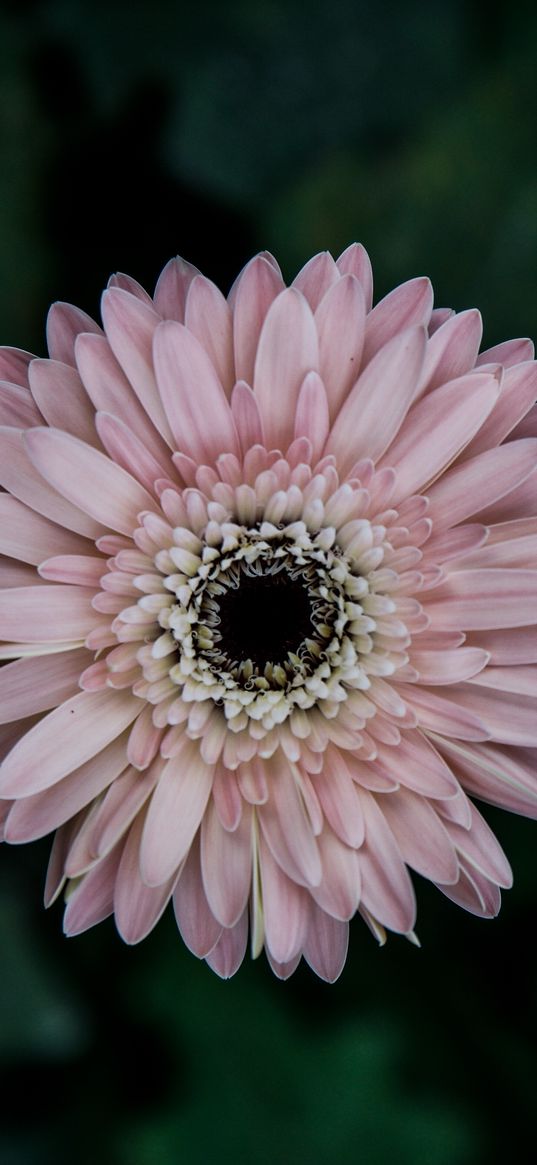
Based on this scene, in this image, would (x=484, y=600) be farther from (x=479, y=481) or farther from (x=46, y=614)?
(x=46, y=614)

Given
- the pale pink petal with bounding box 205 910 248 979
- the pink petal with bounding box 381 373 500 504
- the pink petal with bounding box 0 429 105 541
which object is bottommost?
the pale pink petal with bounding box 205 910 248 979

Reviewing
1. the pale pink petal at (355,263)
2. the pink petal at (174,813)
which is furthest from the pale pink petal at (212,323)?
the pink petal at (174,813)

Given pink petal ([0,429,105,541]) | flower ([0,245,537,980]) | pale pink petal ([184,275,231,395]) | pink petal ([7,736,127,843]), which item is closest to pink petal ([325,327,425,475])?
flower ([0,245,537,980])

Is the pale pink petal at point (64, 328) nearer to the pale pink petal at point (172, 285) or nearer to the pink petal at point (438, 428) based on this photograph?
the pale pink petal at point (172, 285)

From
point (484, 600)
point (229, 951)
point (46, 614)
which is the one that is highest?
point (484, 600)

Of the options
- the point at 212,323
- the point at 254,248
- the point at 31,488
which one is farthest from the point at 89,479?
the point at 254,248

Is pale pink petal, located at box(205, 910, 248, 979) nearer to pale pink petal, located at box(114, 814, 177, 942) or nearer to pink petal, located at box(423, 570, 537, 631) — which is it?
pale pink petal, located at box(114, 814, 177, 942)
